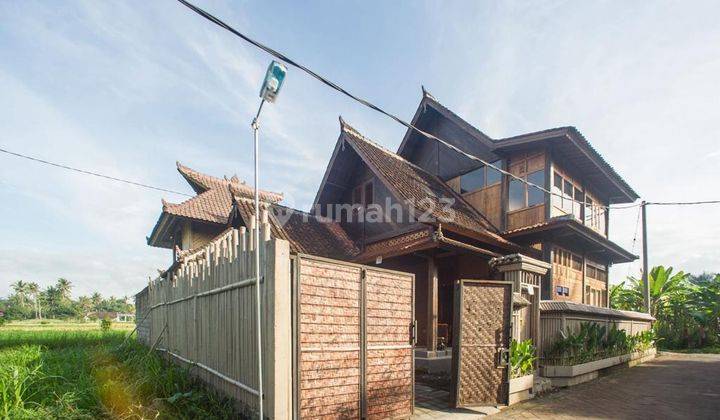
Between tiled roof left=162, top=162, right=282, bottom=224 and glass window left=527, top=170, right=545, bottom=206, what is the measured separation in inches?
396

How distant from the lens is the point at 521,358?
23.1ft

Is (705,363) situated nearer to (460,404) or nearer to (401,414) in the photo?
(460,404)

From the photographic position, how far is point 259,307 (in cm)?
440

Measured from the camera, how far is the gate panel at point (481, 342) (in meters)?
6.30

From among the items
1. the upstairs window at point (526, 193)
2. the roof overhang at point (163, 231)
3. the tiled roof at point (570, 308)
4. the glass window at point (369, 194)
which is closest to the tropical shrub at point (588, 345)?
the tiled roof at point (570, 308)

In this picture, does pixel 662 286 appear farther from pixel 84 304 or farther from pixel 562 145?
pixel 84 304

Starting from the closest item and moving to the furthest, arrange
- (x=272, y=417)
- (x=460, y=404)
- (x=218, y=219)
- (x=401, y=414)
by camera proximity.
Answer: (x=272, y=417)
(x=401, y=414)
(x=460, y=404)
(x=218, y=219)

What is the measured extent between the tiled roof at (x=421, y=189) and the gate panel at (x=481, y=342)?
3.09 m

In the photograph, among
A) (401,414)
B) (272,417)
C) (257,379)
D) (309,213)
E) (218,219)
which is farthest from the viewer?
(218,219)

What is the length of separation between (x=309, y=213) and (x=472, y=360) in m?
9.04

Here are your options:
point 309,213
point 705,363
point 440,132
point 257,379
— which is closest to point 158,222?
point 309,213

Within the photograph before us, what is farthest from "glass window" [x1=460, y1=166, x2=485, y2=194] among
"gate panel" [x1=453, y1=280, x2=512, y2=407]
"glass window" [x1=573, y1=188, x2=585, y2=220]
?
"gate panel" [x1=453, y1=280, x2=512, y2=407]

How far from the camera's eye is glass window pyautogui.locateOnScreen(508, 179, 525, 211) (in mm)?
12180

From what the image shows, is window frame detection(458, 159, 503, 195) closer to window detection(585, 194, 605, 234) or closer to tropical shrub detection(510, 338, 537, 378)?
window detection(585, 194, 605, 234)
